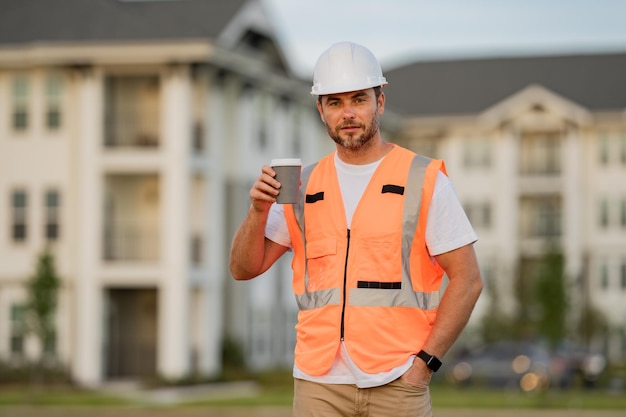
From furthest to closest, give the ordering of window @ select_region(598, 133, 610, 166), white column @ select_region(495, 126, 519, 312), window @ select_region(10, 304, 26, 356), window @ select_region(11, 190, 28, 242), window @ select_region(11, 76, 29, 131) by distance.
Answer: white column @ select_region(495, 126, 519, 312) < window @ select_region(598, 133, 610, 166) < window @ select_region(11, 76, 29, 131) < window @ select_region(11, 190, 28, 242) < window @ select_region(10, 304, 26, 356)

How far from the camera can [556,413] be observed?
2925 centimetres

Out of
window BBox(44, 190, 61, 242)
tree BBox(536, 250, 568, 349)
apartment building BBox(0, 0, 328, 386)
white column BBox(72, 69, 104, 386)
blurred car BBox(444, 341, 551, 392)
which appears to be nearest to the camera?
tree BBox(536, 250, 568, 349)

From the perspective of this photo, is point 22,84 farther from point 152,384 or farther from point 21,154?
point 152,384

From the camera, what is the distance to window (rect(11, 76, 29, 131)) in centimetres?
4334

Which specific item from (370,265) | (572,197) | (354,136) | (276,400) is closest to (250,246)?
(370,265)

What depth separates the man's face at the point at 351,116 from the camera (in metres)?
6.30

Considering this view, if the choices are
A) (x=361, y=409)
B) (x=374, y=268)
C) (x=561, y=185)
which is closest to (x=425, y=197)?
(x=374, y=268)

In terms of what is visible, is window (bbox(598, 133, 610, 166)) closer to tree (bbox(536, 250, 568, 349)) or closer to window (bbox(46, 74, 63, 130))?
tree (bbox(536, 250, 568, 349))

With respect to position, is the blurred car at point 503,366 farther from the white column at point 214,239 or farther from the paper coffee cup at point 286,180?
the paper coffee cup at point 286,180

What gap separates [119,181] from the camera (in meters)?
43.8

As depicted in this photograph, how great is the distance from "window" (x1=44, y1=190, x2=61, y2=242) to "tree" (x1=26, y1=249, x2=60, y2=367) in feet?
19.7

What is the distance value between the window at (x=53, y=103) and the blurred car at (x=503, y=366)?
1366cm

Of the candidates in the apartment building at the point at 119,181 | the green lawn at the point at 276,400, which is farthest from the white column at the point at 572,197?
the green lawn at the point at 276,400

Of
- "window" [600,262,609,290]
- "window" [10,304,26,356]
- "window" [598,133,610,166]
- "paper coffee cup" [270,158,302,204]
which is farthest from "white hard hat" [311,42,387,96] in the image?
"window" [600,262,609,290]
